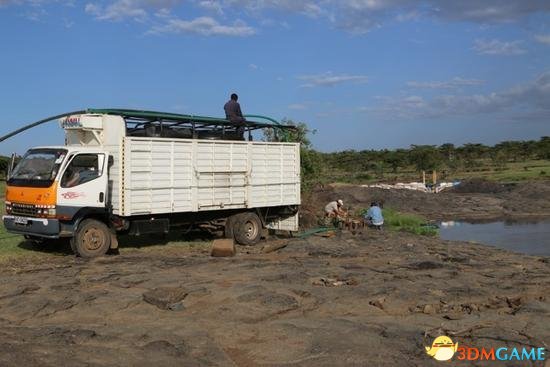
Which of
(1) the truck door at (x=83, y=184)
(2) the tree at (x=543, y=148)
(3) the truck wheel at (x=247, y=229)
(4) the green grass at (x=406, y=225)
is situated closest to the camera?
(1) the truck door at (x=83, y=184)

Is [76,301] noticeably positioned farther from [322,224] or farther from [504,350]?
[322,224]

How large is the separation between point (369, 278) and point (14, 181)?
781 cm

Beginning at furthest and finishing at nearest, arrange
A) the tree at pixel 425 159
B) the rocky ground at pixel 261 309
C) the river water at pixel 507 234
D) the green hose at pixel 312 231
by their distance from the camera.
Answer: the tree at pixel 425 159, the river water at pixel 507 234, the green hose at pixel 312 231, the rocky ground at pixel 261 309

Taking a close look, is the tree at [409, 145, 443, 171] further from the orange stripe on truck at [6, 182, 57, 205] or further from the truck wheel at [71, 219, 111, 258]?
the orange stripe on truck at [6, 182, 57, 205]

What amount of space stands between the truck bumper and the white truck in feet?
0.07

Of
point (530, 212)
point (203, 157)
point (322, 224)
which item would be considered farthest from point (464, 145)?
point (203, 157)

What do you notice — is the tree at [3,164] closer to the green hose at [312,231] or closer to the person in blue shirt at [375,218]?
the green hose at [312,231]

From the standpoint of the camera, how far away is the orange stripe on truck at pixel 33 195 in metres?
12.0

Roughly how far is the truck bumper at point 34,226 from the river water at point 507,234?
Result: 14.1m

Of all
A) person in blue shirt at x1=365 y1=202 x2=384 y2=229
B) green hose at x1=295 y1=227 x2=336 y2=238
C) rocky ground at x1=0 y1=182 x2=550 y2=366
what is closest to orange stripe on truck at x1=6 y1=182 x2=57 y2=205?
rocky ground at x1=0 y1=182 x2=550 y2=366

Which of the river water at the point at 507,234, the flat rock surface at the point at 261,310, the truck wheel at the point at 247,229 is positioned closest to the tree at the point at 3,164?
the river water at the point at 507,234

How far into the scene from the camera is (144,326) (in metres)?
7.16

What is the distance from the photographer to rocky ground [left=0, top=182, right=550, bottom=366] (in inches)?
241

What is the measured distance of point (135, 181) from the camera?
12906 mm
